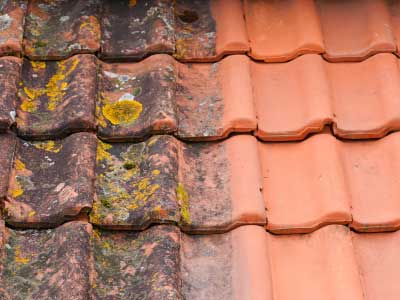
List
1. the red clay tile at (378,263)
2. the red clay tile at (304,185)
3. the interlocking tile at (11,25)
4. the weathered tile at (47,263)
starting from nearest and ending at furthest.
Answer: the weathered tile at (47,263), the red clay tile at (378,263), the red clay tile at (304,185), the interlocking tile at (11,25)

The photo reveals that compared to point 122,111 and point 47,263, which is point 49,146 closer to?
point 122,111

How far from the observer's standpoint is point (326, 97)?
214 cm

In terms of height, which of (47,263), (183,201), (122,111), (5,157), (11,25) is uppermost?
(11,25)

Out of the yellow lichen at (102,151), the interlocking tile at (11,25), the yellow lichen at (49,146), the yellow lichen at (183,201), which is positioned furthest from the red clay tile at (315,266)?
the interlocking tile at (11,25)

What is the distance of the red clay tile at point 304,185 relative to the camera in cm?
190

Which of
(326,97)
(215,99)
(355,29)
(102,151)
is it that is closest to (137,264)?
(102,151)

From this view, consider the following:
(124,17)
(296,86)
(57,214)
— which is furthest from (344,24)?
(57,214)

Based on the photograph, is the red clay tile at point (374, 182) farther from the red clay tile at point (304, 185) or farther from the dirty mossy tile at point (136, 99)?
the dirty mossy tile at point (136, 99)

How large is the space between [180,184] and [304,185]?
28 cm

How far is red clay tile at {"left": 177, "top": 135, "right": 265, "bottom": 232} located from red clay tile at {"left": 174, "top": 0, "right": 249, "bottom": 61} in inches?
12.8

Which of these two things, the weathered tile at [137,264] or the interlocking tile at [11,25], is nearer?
the weathered tile at [137,264]

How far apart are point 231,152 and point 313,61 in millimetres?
380

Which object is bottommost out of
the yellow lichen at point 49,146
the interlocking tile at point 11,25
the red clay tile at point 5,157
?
the red clay tile at point 5,157

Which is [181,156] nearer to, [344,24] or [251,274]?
[251,274]
